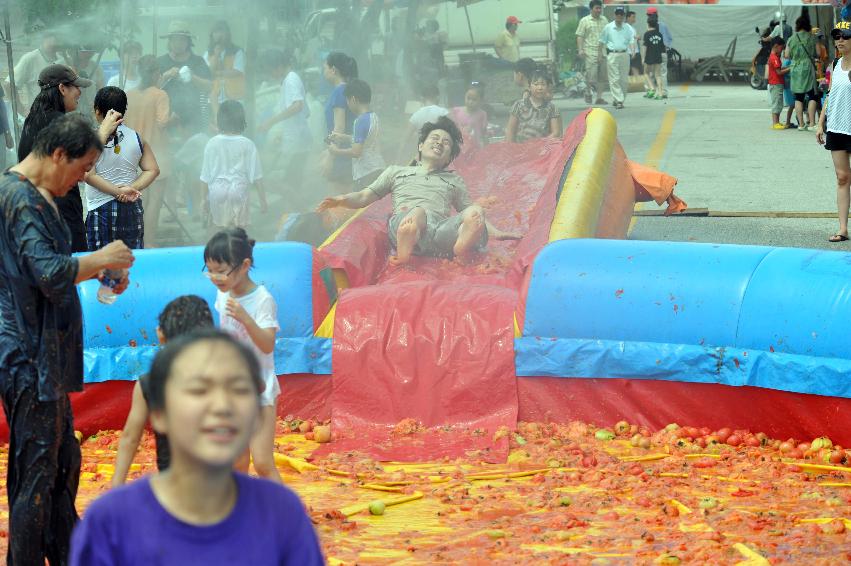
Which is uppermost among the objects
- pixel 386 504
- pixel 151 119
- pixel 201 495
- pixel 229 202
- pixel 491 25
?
pixel 491 25

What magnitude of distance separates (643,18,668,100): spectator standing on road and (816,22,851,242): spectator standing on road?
14.2 metres

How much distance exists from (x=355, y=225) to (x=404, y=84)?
28.5 ft

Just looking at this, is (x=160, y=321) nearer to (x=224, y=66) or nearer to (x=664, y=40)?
(x=224, y=66)

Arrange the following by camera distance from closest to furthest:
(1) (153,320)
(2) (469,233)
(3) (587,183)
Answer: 1. (1) (153,320)
2. (2) (469,233)
3. (3) (587,183)

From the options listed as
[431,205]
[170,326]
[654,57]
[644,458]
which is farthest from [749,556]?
[654,57]

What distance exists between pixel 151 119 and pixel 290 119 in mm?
1841

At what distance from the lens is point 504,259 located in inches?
334

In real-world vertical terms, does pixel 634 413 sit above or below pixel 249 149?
below

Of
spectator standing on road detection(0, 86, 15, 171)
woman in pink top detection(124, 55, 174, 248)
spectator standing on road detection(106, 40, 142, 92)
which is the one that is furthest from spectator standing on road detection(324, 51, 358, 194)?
spectator standing on road detection(0, 86, 15, 171)

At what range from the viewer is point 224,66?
1331 centimetres

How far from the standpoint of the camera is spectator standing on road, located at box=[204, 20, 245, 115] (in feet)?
42.8

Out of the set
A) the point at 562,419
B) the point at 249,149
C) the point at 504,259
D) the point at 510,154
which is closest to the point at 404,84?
the point at 510,154

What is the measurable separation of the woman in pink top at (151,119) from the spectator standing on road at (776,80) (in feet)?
34.6

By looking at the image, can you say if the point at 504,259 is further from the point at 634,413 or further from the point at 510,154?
the point at 510,154
